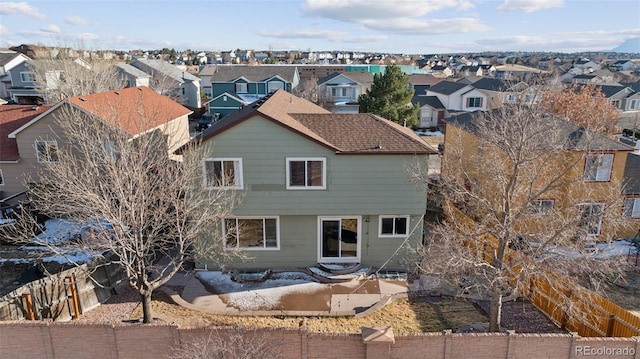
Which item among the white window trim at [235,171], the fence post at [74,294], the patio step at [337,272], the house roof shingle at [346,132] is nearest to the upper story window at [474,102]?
the house roof shingle at [346,132]

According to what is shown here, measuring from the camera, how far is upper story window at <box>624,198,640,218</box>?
68.9 feet

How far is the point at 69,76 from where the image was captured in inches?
1465

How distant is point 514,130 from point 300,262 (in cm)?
948

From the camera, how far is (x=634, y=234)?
21188mm

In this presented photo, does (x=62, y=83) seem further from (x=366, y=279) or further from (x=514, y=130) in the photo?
(x=514, y=130)

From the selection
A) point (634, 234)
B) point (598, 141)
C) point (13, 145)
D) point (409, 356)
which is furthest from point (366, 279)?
point (13, 145)

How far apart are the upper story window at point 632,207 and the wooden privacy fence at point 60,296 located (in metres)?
23.6

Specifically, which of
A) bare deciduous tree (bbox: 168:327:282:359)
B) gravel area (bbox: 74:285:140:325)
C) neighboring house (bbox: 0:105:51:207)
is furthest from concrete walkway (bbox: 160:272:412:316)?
neighboring house (bbox: 0:105:51:207)

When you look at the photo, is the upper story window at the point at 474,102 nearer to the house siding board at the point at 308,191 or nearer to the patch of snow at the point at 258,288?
the house siding board at the point at 308,191

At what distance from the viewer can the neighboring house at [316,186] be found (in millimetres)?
16000

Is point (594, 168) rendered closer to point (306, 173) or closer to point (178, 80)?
point (306, 173)

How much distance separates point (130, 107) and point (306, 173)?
1270 cm

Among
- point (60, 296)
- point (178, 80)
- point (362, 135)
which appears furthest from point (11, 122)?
point (178, 80)

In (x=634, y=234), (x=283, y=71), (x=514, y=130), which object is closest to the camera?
(x=514, y=130)
